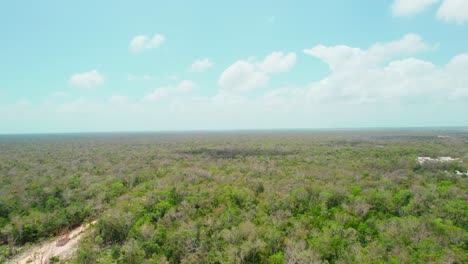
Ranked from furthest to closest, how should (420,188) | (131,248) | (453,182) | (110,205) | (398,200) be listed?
(453,182) → (420,188) → (110,205) → (398,200) → (131,248)

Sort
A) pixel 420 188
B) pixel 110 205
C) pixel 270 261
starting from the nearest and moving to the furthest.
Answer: pixel 270 261 < pixel 110 205 < pixel 420 188

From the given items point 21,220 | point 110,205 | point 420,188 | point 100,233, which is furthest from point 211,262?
point 420,188

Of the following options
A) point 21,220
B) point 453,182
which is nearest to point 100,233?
point 21,220

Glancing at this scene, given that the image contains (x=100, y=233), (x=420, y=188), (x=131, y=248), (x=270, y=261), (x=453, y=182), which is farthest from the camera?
(x=453, y=182)

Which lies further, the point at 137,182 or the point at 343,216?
the point at 137,182

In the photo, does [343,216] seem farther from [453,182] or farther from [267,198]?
[453,182]

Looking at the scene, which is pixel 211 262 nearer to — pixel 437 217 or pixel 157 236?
pixel 157 236

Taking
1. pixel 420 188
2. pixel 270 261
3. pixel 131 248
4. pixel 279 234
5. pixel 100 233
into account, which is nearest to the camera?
pixel 270 261

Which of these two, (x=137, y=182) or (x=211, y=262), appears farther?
(x=137, y=182)

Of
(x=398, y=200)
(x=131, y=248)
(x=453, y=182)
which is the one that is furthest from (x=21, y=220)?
(x=453, y=182)
